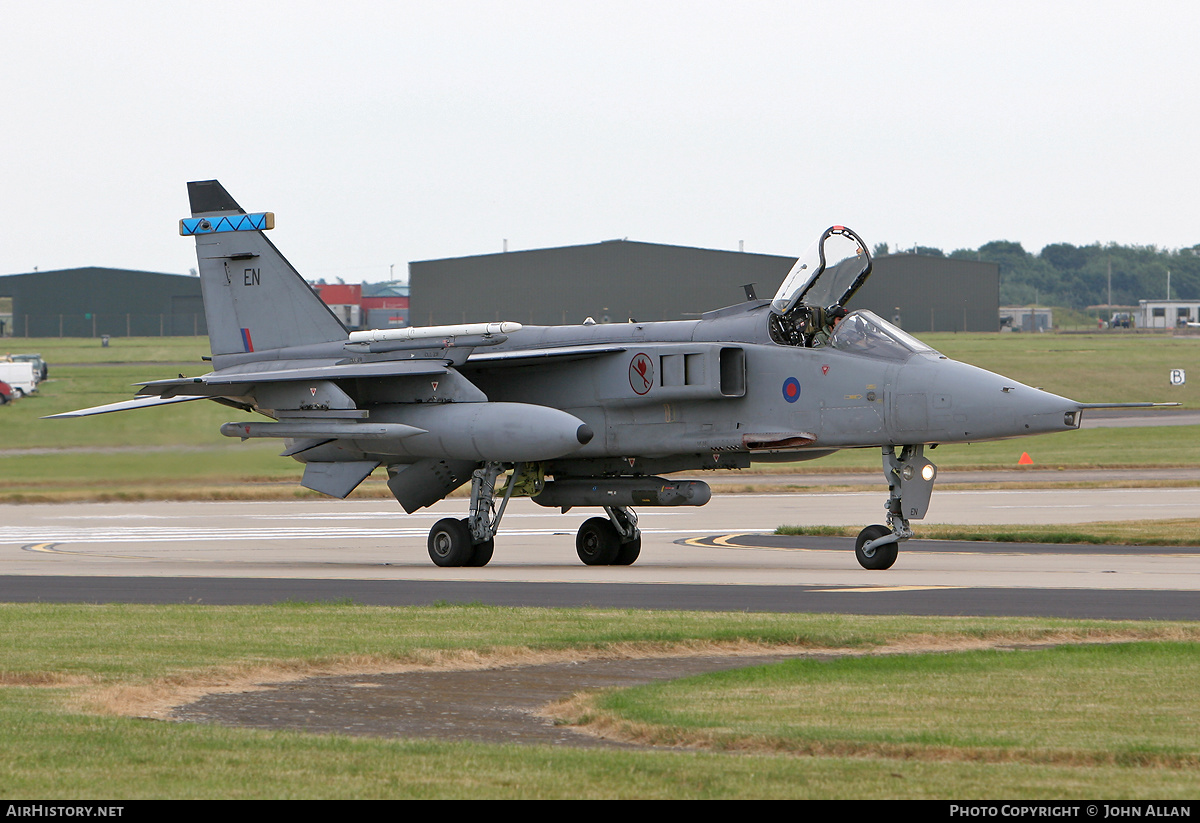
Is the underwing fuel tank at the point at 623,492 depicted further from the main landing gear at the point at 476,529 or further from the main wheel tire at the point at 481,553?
the main wheel tire at the point at 481,553

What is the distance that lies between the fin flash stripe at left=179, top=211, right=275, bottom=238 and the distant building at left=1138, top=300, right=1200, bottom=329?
131 meters

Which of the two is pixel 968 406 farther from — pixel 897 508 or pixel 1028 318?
pixel 1028 318

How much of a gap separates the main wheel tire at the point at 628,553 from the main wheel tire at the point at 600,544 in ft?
0.21

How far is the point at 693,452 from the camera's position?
Answer: 2000cm

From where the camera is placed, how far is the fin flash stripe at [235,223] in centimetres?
2325

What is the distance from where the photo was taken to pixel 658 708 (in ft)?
28.7

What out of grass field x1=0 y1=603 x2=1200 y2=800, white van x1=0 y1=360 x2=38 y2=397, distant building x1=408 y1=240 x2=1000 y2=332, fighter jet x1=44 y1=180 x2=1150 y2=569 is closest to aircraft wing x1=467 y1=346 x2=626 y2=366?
fighter jet x1=44 y1=180 x2=1150 y2=569

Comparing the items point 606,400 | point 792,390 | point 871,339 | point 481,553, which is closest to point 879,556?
point 792,390

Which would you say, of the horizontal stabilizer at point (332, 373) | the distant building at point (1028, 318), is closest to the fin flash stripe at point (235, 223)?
the horizontal stabilizer at point (332, 373)

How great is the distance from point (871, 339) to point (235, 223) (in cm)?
1062

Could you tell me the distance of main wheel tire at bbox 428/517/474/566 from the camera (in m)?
20.5

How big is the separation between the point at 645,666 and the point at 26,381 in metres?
52.8

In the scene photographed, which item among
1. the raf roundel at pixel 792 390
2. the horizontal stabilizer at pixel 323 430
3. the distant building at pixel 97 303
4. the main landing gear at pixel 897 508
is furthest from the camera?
the distant building at pixel 97 303
